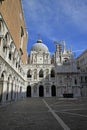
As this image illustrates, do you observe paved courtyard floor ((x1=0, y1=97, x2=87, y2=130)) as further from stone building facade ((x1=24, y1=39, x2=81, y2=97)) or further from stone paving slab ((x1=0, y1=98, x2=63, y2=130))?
stone building facade ((x1=24, y1=39, x2=81, y2=97))

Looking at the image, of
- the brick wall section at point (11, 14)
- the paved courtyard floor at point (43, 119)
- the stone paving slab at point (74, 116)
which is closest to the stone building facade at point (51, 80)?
the brick wall section at point (11, 14)

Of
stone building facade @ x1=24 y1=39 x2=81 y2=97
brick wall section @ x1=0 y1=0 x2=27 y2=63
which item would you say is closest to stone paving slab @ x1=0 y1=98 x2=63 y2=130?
brick wall section @ x1=0 y1=0 x2=27 y2=63

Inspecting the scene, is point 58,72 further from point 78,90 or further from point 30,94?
point 30,94

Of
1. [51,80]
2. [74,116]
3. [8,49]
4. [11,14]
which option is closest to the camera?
[74,116]

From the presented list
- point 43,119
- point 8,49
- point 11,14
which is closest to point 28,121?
point 43,119

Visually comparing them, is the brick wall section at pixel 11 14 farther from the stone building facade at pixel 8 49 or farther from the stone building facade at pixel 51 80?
the stone building facade at pixel 51 80

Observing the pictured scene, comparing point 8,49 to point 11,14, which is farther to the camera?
point 11,14

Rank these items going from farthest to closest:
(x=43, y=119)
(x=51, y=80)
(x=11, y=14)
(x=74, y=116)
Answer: (x=51, y=80) < (x=11, y=14) < (x=74, y=116) < (x=43, y=119)

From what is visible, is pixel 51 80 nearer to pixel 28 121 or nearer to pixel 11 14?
pixel 11 14

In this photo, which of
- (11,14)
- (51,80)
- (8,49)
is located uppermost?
(11,14)

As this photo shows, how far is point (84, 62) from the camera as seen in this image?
179 feet

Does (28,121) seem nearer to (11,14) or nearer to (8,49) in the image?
(8,49)

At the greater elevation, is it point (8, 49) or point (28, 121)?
point (8, 49)

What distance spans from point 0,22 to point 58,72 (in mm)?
31417
